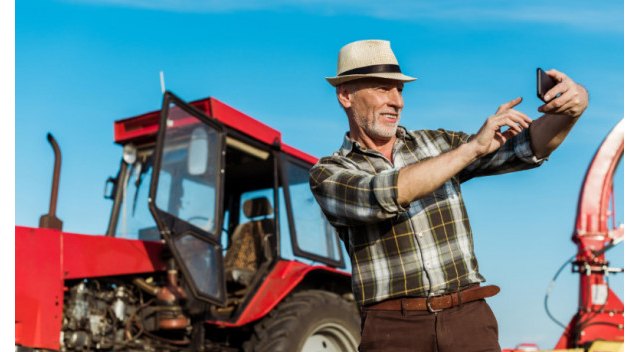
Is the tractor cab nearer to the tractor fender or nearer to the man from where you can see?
the tractor fender

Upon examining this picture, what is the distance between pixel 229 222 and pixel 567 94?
482 cm

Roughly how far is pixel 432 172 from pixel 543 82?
417 millimetres

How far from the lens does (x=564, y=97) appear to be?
2.32m

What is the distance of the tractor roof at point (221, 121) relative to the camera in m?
5.93

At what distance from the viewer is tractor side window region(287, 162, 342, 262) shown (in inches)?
255

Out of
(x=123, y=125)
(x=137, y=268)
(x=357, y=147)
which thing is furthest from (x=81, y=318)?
(x=357, y=147)

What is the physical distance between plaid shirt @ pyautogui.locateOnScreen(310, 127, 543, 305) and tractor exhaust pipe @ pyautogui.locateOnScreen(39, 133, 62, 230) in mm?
3002

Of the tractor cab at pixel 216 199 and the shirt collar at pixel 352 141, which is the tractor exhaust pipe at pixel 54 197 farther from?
the shirt collar at pixel 352 141

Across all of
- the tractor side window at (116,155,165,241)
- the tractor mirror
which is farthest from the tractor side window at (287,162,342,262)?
the tractor side window at (116,155,165,241)

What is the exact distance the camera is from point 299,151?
21.8ft

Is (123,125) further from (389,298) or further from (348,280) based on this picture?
(389,298)

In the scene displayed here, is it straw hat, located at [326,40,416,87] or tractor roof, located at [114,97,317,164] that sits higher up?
tractor roof, located at [114,97,317,164]
